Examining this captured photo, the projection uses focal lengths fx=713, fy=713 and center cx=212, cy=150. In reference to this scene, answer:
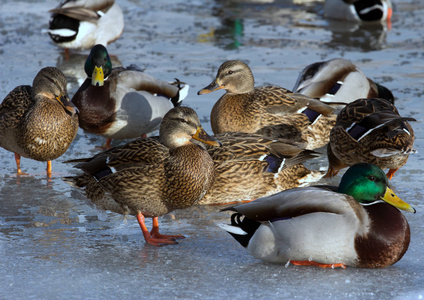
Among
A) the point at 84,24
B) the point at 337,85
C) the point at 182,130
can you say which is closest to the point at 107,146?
the point at 182,130

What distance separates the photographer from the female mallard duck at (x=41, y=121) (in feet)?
17.4

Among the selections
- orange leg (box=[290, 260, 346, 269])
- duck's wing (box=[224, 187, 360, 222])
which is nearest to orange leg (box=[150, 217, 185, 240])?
duck's wing (box=[224, 187, 360, 222])

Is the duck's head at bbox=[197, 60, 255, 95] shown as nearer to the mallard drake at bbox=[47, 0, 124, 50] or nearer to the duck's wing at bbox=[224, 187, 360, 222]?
the duck's wing at bbox=[224, 187, 360, 222]

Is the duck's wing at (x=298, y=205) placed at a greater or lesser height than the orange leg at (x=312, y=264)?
greater

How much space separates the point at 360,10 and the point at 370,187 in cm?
816

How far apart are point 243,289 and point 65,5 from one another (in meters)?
6.85

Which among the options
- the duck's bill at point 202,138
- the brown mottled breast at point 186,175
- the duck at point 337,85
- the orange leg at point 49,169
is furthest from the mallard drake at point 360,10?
the brown mottled breast at point 186,175

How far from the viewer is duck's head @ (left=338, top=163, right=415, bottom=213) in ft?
12.3

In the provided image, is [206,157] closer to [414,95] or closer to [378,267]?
[378,267]

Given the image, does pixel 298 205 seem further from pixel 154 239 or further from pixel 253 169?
pixel 253 169

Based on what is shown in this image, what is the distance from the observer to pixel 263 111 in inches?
240

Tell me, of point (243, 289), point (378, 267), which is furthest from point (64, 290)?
point (378, 267)

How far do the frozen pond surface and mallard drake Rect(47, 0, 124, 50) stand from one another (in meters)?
0.25

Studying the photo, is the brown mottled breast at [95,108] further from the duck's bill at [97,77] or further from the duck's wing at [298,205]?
the duck's wing at [298,205]
